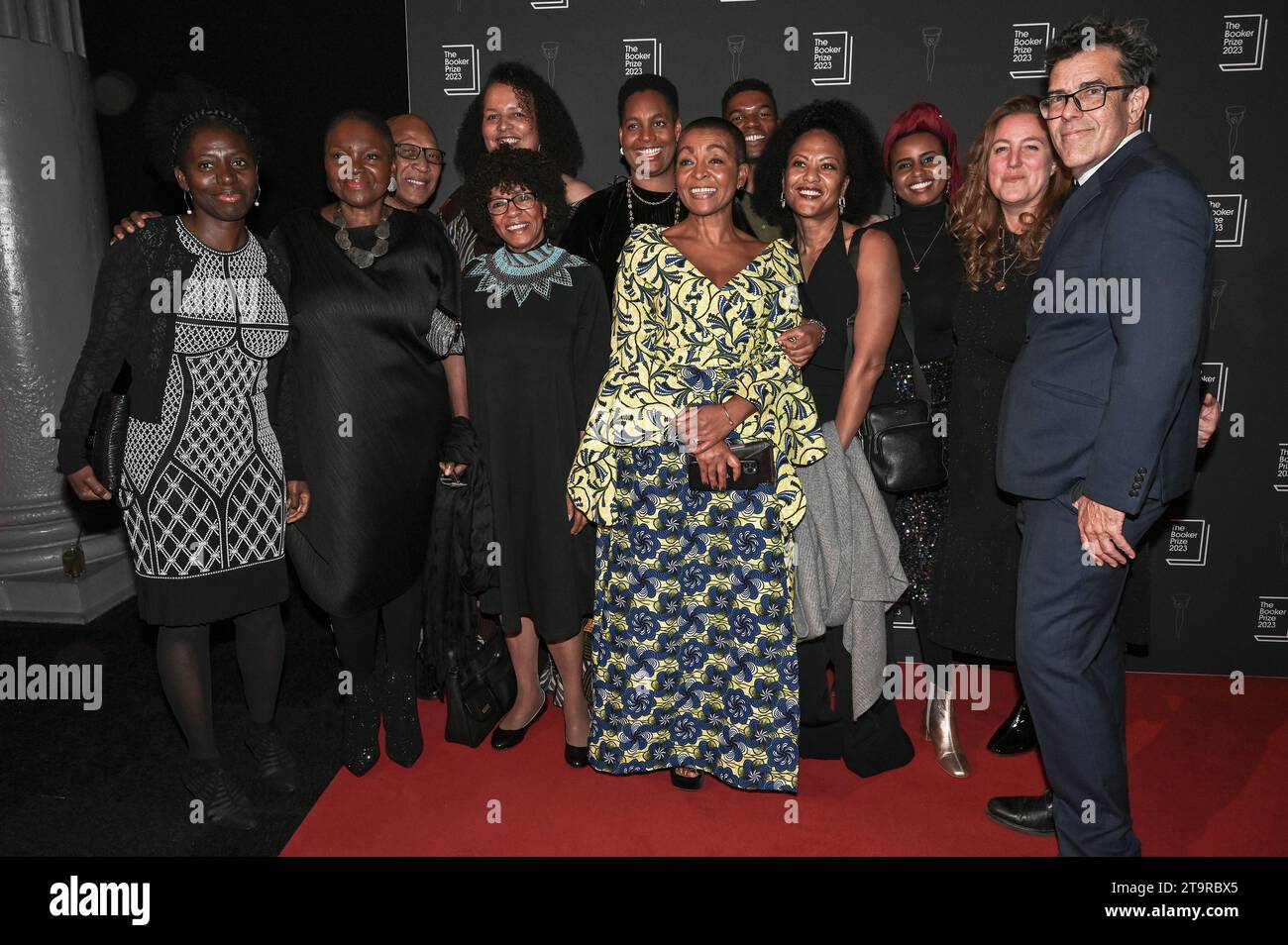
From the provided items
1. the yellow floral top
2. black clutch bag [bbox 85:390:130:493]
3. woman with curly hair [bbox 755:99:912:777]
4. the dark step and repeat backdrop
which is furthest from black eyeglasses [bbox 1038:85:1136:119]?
black clutch bag [bbox 85:390:130:493]

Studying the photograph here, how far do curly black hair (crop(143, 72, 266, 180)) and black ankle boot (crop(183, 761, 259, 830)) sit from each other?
1.94m

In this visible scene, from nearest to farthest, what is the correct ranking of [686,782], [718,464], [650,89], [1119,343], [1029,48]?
[1119,343] → [718,464] → [686,782] → [650,89] → [1029,48]

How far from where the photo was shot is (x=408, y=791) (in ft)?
10.3

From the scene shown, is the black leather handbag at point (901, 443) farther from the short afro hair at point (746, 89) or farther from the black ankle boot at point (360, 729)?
the black ankle boot at point (360, 729)

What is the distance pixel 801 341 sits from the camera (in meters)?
2.84

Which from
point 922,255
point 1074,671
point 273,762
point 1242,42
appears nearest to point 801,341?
point 922,255

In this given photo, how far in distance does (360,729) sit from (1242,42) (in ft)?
14.6

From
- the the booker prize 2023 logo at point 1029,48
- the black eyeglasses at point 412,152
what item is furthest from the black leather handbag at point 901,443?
the black eyeglasses at point 412,152

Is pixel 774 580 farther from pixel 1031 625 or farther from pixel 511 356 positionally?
pixel 511 356

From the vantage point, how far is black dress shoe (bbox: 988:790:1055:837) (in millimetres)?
2865

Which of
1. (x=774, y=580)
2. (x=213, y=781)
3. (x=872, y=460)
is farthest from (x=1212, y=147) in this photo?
(x=213, y=781)

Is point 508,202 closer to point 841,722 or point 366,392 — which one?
point 366,392

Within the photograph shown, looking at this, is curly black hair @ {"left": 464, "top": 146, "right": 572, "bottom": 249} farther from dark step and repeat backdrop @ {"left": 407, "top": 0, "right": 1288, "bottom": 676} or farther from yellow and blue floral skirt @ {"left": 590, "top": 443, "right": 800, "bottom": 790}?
dark step and repeat backdrop @ {"left": 407, "top": 0, "right": 1288, "bottom": 676}

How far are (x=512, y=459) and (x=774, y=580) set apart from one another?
3.28 ft
